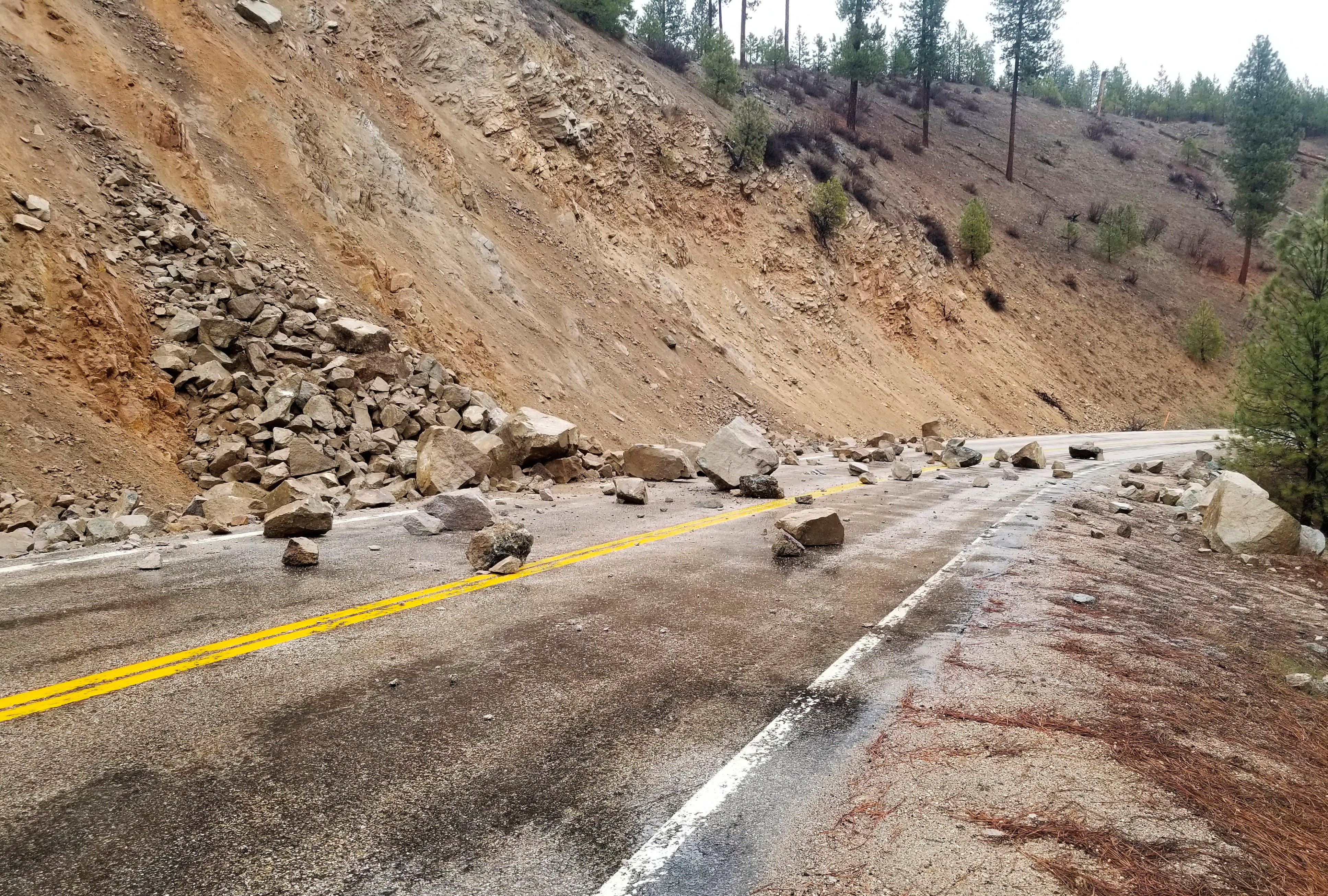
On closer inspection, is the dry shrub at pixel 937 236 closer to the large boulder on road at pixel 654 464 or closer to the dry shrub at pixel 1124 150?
the large boulder on road at pixel 654 464

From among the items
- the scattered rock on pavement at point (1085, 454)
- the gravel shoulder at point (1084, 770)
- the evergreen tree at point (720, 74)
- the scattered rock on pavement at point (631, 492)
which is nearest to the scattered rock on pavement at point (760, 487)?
the scattered rock on pavement at point (631, 492)

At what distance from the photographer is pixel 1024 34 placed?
53.0 metres

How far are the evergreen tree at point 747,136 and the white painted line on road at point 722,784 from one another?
3057cm

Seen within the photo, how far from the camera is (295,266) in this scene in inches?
548

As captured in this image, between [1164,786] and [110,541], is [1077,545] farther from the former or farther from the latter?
[110,541]

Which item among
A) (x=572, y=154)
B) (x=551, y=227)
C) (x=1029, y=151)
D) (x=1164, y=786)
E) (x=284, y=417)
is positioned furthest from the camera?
(x=1029, y=151)

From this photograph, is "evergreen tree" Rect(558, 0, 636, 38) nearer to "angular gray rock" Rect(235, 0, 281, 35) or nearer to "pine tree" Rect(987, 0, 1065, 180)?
"angular gray rock" Rect(235, 0, 281, 35)

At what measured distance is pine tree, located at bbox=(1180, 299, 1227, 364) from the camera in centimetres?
4531

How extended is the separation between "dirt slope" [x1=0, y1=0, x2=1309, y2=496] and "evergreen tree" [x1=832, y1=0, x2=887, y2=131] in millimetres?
2711

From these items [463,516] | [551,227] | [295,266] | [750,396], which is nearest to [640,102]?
[551,227]

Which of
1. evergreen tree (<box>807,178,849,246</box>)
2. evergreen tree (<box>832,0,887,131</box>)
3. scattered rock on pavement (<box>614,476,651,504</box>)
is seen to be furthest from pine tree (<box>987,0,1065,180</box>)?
scattered rock on pavement (<box>614,476,651,504</box>)

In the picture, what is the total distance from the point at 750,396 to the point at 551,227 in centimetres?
856

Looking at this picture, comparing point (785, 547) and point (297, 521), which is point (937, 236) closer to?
point (785, 547)

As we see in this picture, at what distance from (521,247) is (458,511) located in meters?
15.2
